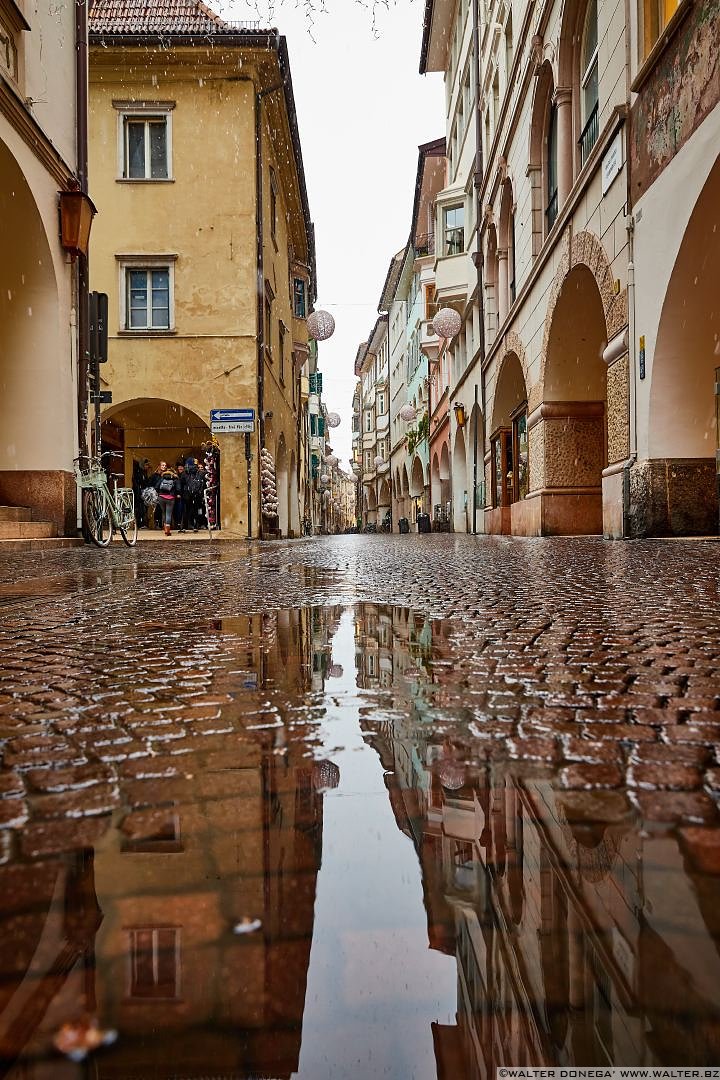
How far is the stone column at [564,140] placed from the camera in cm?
1354

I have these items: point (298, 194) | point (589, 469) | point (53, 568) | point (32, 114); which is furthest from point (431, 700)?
point (298, 194)

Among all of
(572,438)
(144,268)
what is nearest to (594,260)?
(572,438)

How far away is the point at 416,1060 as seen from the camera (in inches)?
20.9

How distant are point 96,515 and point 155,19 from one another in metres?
14.0

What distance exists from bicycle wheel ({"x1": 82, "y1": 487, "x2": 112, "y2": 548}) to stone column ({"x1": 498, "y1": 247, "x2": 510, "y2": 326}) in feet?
37.7

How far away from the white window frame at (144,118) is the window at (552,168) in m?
8.78

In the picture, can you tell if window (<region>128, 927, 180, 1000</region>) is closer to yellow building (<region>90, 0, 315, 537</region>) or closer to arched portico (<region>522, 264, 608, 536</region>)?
arched portico (<region>522, 264, 608, 536</region>)

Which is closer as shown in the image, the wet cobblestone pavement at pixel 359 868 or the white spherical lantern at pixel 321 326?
the wet cobblestone pavement at pixel 359 868

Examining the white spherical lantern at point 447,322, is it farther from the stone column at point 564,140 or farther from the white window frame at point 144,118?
the stone column at point 564,140

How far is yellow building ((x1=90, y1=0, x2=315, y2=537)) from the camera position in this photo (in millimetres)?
18875

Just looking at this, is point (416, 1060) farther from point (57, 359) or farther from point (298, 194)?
point (298, 194)

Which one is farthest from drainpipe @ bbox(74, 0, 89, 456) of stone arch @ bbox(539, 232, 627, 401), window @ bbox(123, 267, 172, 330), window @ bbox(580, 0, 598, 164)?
window @ bbox(580, 0, 598, 164)

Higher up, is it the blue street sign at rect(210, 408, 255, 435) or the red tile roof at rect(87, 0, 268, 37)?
the red tile roof at rect(87, 0, 268, 37)

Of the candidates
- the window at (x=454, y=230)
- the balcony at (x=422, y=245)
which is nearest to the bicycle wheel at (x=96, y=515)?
the window at (x=454, y=230)
